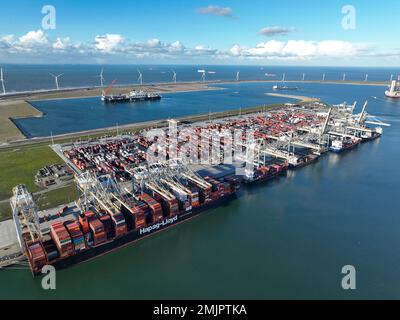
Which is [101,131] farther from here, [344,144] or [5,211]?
[344,144]

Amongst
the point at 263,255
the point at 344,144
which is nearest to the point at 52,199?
the point at 263,255

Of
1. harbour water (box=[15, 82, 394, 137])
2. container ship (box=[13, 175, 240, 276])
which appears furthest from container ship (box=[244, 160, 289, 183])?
harbour water (box=[15, 82, 394, 137])

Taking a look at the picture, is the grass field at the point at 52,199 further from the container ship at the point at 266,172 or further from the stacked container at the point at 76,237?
the container ship at the point at 266,172

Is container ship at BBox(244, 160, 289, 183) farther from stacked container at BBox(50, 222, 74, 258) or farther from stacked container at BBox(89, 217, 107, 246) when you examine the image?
stacked container at BBox(50, 222, 74, 258)

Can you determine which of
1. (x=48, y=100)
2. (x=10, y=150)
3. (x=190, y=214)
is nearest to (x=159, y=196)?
(x=190, y=214)
